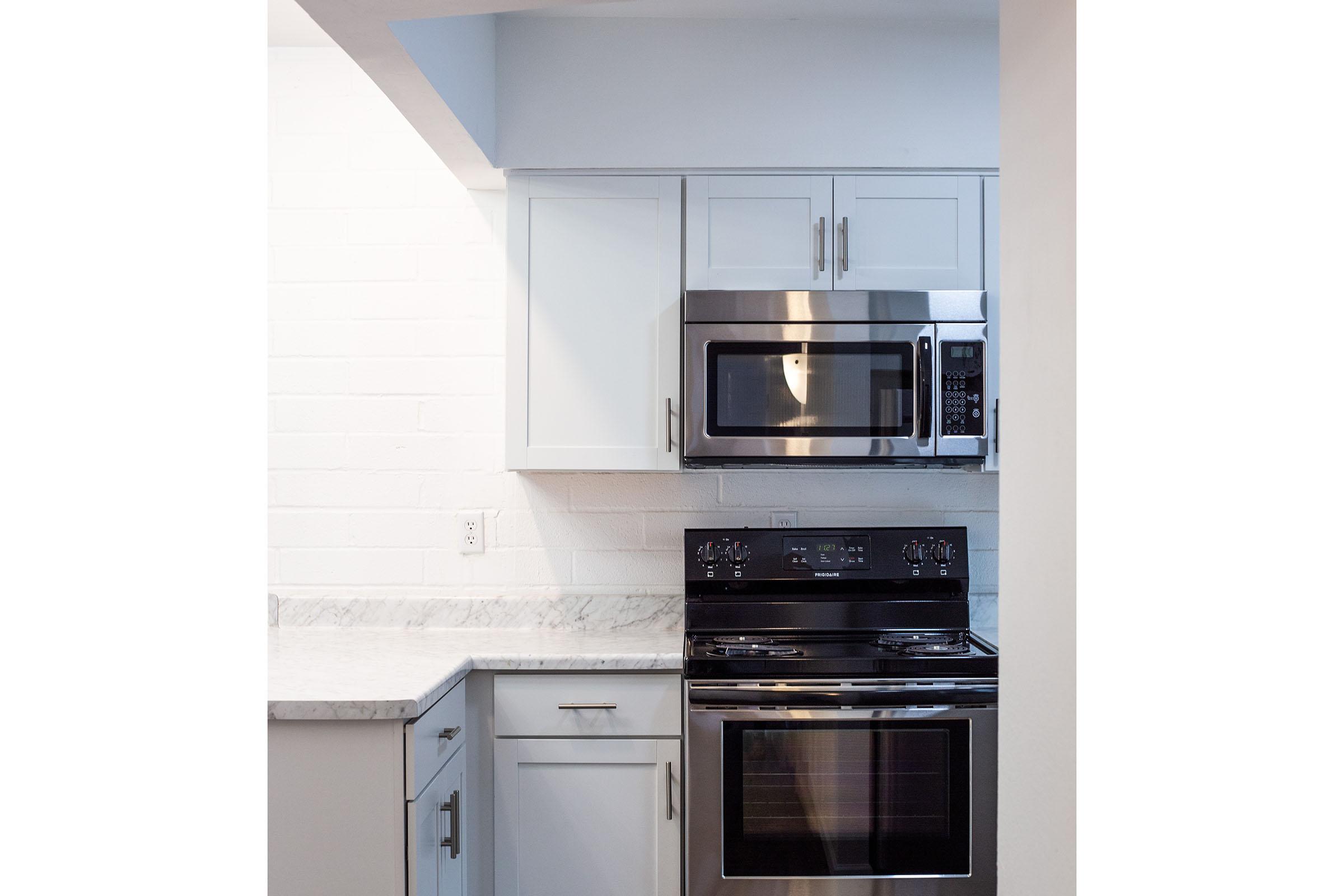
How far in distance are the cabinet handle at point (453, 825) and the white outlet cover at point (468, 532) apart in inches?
30.6

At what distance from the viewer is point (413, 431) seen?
269cm

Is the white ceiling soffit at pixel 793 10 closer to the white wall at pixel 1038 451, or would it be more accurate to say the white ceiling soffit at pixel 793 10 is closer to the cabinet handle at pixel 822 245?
the cabinet handle at pixel 822 245

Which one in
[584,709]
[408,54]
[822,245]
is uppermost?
[408,54]

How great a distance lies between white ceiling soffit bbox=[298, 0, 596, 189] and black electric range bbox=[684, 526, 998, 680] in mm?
1234

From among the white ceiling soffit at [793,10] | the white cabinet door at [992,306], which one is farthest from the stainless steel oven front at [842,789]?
the white ceiling soffit at [793,10]

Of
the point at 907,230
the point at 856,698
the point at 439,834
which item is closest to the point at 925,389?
the point at 907,230

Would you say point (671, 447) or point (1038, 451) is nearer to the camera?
point (1038, 451)

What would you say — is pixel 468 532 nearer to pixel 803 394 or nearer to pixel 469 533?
pixel 469 533

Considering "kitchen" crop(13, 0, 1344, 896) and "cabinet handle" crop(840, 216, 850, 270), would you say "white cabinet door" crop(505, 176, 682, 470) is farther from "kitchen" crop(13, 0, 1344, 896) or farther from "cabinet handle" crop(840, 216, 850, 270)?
"cabinet handle" crop(840, 216, 850, 270)

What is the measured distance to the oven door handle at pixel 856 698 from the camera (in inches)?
85.3

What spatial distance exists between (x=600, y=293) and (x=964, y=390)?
101 cm

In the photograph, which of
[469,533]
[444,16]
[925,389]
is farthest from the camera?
[469,533]
